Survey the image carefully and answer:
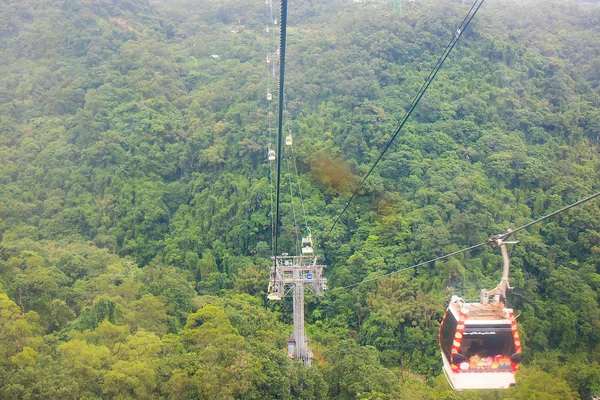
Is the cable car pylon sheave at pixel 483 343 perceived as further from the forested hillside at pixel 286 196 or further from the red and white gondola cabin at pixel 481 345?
the forested hillside at pixel 286 196

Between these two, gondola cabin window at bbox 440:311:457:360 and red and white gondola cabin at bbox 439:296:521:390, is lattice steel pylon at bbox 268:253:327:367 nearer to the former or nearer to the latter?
gondola cabin window at bbox 440:311:457:360

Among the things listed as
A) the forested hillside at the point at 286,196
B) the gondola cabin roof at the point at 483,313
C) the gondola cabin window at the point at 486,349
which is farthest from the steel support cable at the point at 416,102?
the gondola cabin window at the point at 486,349

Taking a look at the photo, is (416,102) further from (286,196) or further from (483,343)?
(286,196)

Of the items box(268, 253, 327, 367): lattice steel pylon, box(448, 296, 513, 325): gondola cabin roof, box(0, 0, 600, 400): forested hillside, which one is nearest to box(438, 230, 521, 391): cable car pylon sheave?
box(448, 296, 513, 325): gondola cabin roof

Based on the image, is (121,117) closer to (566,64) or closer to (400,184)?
(400,184)

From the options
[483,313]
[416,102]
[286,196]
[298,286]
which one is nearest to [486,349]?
[483,313]

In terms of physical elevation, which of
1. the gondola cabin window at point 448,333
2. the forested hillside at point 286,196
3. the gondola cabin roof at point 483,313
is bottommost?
the forested hillside at point 286,196

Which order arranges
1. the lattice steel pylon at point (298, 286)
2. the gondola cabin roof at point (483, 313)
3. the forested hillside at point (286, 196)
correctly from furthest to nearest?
1. the lattice steel pylon at point (298, 286)
2. the forested hillside at point (286, 196)
3. the gondola cabin roof at point (483, 313)
